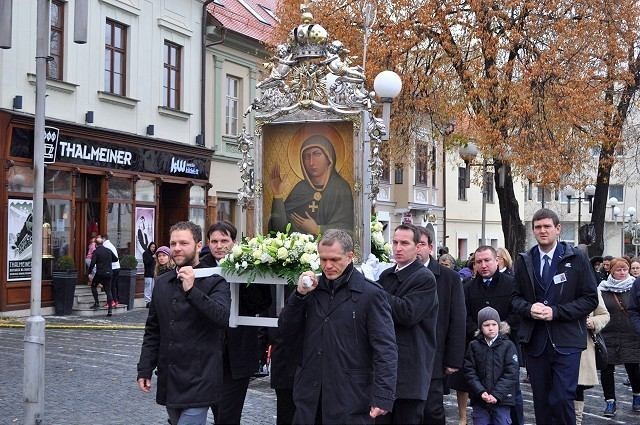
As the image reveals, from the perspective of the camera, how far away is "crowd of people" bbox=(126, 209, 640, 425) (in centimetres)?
564

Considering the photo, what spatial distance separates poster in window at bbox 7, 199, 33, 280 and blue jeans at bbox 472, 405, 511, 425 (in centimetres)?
1401

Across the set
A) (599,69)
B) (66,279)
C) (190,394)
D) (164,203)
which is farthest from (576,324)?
(164,203)

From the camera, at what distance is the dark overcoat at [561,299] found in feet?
24.2

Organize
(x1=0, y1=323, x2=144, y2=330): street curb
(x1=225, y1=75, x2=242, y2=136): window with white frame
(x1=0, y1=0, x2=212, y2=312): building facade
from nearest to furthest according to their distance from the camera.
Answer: (x1=0, y1=323, x2=144, y2=330): street curb → (x1=0, y1=0, x2=212, y2=312): building facade → (x1=225, y1=75, x2=242, y2=136): window with white frame

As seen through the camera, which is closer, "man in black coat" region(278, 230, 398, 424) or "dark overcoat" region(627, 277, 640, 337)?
"man in black coat" region(278, 230, 398, 424)

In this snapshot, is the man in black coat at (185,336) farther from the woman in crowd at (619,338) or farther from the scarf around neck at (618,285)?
the scarf around neck at (618,285)

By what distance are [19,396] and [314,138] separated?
4.42 m

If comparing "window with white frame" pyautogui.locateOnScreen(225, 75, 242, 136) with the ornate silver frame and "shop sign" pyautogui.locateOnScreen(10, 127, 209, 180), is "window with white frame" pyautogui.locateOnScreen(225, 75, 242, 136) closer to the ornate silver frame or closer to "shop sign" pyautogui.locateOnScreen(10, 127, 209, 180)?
"shop sign" pyautogui.locateOnScreen(10, 127, 209, 180)

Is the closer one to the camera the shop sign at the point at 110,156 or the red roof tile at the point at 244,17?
the shop sign at the point at 110,156

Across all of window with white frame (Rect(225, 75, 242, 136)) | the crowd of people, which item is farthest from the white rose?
window with white frame (Rect(225, 75, 242, 136))

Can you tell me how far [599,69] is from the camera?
2266cm

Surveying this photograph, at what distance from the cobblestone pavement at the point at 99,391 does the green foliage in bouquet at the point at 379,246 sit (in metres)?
1.89

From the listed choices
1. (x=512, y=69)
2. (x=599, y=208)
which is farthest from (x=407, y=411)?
(x=599, y=208)

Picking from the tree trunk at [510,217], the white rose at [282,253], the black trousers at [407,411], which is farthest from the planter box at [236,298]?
the tree trunk at [510,217]
